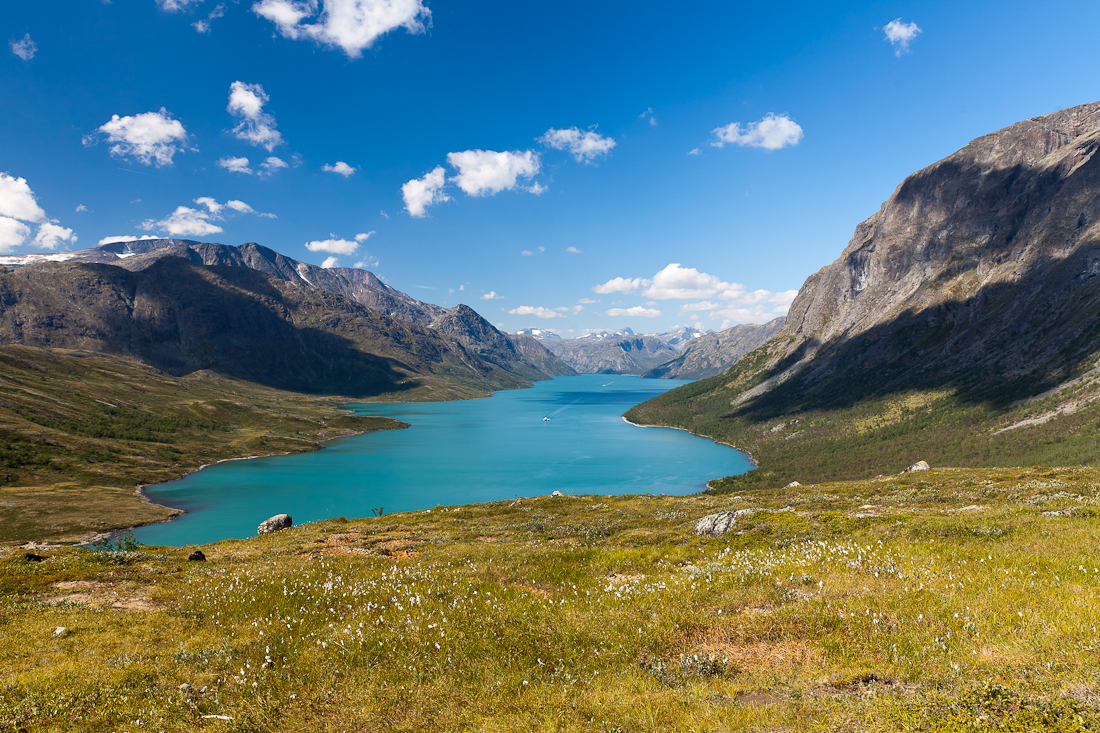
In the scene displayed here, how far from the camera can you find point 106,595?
17438 mm

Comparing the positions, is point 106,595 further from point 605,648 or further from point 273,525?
point 273,525

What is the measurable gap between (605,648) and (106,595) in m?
20.4

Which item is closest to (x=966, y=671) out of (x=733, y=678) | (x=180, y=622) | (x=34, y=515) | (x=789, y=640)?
(x=789, y=640)

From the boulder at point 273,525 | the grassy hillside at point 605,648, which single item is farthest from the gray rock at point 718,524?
the boulder at point 273,525

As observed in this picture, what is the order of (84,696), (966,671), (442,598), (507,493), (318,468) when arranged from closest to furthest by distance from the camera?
1. (966,671)
2. (84,696)
3. (442,598)
4. (507,493)
5. (318,468)

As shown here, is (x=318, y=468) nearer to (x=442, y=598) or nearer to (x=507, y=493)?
(x=507, y=493)

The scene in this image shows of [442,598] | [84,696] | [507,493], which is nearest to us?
[84,696]

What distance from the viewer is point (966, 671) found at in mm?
7090

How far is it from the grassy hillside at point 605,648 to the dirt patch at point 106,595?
0.24 m

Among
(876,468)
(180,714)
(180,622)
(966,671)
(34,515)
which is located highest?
(966,671)

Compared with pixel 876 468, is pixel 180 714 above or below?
above

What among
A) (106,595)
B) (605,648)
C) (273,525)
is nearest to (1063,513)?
(605,648)

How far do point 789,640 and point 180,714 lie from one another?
1167 cm

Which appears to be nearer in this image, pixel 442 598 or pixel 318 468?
pixel 442 598
